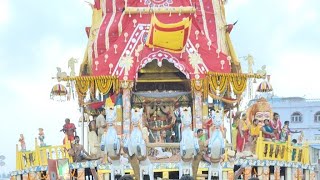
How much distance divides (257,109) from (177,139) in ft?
7.57

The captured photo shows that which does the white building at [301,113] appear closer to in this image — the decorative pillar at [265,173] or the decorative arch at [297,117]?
the decorative arch at [297,117]

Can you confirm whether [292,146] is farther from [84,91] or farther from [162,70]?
[84,91]

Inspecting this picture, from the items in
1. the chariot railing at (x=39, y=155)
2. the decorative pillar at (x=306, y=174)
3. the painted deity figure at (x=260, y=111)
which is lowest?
the decorative pillar at (x=306, y=174)

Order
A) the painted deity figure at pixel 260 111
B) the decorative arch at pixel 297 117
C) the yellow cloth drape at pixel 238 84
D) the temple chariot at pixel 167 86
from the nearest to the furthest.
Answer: the temple chariot at pixel 167 86 → the yellow cloth drape at pixel 238 84 → the painted deity figure at pixel 260 111 → the decorative arch at pixel 297 117

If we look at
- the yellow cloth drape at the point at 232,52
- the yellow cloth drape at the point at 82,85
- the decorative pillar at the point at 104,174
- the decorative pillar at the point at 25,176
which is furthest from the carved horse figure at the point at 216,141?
the decorative pillar at the point at 25,176

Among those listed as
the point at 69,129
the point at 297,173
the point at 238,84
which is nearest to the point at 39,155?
the point at 69,129

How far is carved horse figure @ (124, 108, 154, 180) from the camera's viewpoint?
59.1ft

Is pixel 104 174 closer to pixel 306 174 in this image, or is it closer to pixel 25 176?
pixel 25 176

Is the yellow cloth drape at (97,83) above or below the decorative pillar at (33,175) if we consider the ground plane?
above

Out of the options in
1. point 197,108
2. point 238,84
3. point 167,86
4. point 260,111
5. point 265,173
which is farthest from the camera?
point 167,86

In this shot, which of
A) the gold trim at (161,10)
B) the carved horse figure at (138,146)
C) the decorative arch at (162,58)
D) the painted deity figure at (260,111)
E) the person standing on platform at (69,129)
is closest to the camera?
the carved horse figure at (138,146)

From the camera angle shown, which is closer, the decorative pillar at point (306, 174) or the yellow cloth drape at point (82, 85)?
the yellow cloth drape at point (82, 85)

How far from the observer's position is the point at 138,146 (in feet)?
59.0

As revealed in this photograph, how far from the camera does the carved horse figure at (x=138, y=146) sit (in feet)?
59.1
